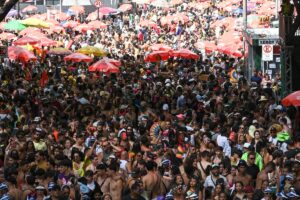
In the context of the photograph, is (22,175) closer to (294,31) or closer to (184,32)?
(294,31)

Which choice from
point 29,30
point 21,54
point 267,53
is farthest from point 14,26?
point 267,53

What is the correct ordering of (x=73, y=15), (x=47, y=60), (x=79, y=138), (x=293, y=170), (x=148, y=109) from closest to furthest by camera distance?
(x=293, y=170) → (x=79, y=138) → (x=148, y=109) → (x=47, y=60) → (x=73, y=15)

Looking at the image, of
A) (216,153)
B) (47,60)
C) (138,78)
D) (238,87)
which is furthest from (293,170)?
(47,60)

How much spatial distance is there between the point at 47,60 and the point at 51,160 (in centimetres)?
2067

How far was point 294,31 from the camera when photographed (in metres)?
27.8

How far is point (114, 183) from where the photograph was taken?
14.7m

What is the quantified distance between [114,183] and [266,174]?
83.3 inches

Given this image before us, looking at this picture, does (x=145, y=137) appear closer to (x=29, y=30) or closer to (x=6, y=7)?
(x=6, y=7)

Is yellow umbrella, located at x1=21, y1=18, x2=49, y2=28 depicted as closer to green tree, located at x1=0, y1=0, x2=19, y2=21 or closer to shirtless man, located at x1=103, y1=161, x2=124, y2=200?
green tree, located at x1=0, y1=0, x2=19, y2=21

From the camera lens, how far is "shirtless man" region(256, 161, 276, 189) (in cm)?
1494

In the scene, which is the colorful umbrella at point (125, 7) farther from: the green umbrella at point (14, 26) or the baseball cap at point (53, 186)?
the baseball cap at point (53, 186)

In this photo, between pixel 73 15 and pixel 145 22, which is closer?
pixel 145 22

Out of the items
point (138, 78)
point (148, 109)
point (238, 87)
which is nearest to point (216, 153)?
point (148, 109)

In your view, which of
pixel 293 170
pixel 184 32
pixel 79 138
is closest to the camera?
pixel 293 170
